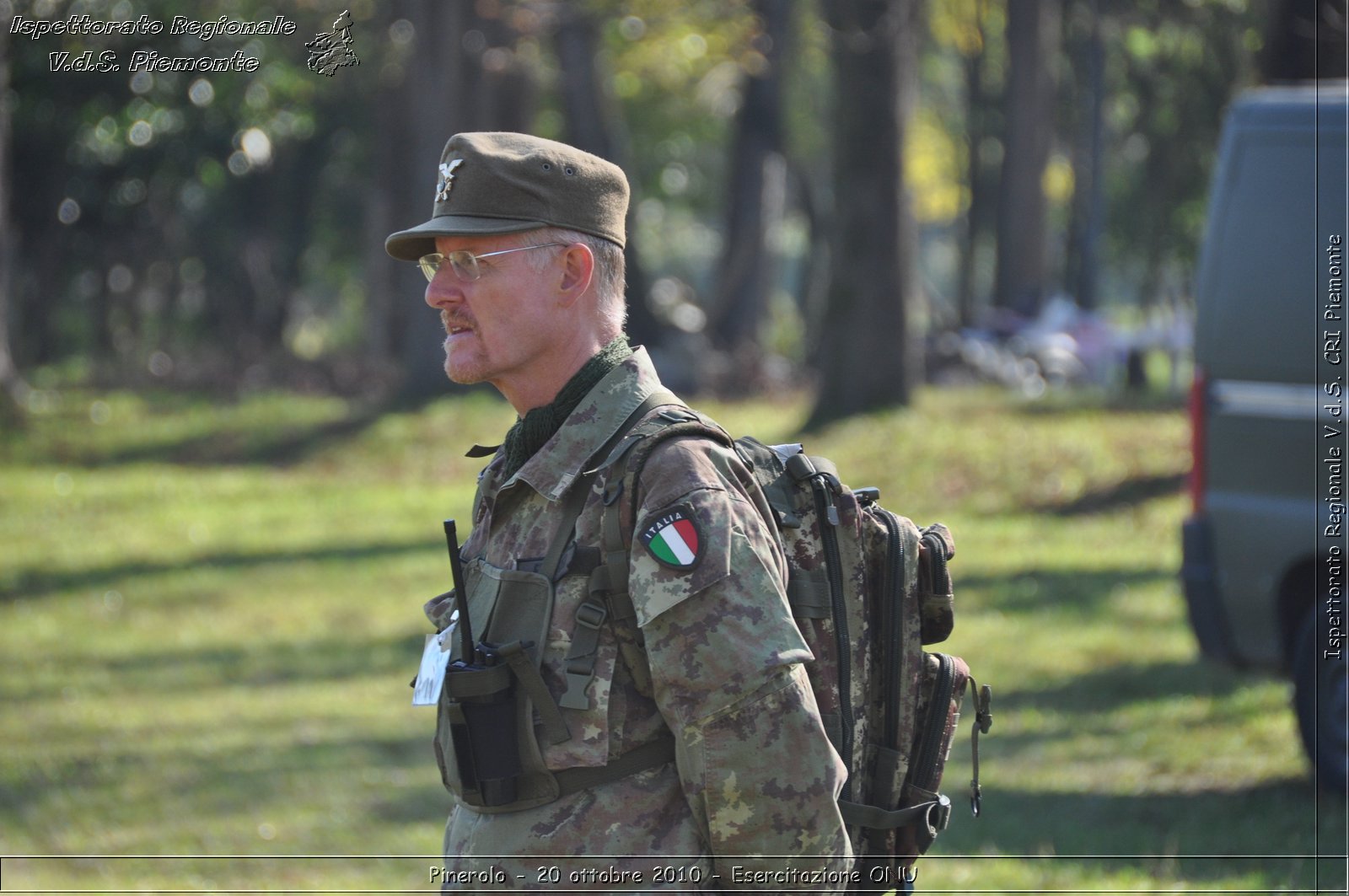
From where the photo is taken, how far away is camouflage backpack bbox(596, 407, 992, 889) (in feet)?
9.89

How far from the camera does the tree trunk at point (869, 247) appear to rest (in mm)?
17203

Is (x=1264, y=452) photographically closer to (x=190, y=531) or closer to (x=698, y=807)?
(x=698, y=807)

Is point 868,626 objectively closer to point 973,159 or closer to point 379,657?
point 379,657

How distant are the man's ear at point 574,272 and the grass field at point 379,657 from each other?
11.6 feet

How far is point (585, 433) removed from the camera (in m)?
2.95

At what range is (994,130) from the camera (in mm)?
42812

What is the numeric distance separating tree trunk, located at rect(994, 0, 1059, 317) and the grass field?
39.2 feet

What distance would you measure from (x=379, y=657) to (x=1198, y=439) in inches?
210

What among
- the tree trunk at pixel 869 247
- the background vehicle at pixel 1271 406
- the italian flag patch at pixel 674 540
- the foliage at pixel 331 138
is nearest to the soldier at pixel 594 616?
the italian flag patch at pixel 674 540

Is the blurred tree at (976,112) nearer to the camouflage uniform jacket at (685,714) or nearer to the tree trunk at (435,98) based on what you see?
the tree trunk at (435,98)

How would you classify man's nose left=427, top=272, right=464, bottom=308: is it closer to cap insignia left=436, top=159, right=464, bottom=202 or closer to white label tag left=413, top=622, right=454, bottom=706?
cap insignia left=436, top=159, right=464, bottom=202

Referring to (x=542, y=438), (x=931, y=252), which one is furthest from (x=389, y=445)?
(x=931, y=252)

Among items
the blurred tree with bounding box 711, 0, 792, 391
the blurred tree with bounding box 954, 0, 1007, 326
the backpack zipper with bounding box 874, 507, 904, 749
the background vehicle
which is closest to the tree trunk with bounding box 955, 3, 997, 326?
the blurred tree with bounding box 954, 0, 1007, 326

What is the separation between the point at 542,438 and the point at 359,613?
860cm
